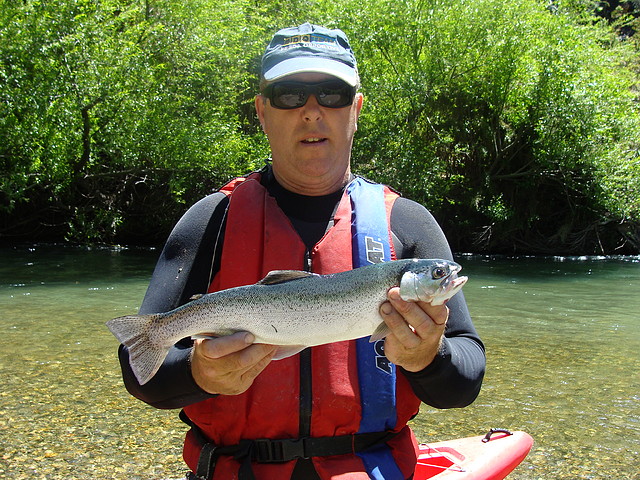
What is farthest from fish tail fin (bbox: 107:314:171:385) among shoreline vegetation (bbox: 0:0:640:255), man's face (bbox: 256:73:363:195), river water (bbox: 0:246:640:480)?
shoreline vegetation (bbox: 0:0:640:255)

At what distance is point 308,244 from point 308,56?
2.55ft

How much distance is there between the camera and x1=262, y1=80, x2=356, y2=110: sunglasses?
8.44 feet

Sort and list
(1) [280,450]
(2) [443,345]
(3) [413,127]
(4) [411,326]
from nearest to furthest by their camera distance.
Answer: (4) [411,326]
(2) [443,345]
(1) [280,450]
(3) [413,127]

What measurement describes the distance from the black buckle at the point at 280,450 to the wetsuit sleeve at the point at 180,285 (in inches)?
11.5

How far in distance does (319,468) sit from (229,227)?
1010 mm

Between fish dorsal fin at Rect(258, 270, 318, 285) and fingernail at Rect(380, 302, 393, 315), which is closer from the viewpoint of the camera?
fingernail at Rect(380, 302, 393, 315)

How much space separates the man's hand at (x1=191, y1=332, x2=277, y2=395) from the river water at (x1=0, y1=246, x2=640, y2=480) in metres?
2.81

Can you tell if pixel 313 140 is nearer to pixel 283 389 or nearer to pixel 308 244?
pixel 308 244

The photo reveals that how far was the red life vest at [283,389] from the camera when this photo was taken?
2.35m

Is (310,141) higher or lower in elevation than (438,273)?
higher

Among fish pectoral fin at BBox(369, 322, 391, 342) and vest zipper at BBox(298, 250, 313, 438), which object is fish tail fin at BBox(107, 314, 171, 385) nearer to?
vest zipper at BBox(298, 250, 313, 438)

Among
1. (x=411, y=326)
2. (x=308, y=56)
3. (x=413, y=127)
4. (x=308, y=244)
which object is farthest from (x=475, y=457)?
(x=413, y=127)

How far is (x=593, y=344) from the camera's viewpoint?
8.61 m

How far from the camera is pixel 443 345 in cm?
223
